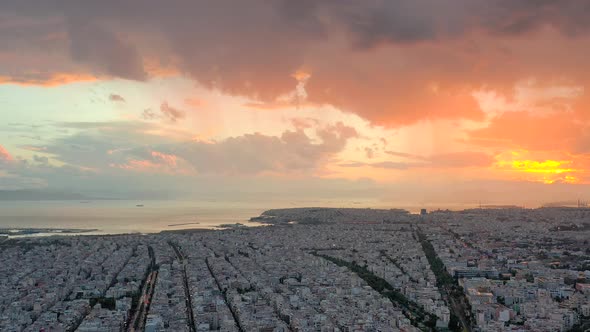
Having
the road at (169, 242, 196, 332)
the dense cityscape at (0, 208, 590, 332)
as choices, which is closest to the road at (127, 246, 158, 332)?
the dense cityscape at (0, 208, 590, 332)

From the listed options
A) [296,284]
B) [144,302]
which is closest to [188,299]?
[144,302]

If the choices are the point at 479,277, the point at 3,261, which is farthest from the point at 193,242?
the point at 479,277

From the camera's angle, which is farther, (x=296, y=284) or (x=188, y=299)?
(x=296, y=284)

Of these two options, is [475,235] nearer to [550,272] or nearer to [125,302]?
[550,272]

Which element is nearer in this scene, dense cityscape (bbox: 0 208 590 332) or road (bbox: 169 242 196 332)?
road (bbox: 169 242 196 332)

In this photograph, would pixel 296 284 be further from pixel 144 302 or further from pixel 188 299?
pixel 144 302

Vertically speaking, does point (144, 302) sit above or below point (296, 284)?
below

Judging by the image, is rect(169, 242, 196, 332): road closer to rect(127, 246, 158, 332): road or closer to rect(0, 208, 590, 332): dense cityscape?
rect(0, 208, 590, 332): dense cityscape

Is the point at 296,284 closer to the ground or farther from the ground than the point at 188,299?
farther from the ground
